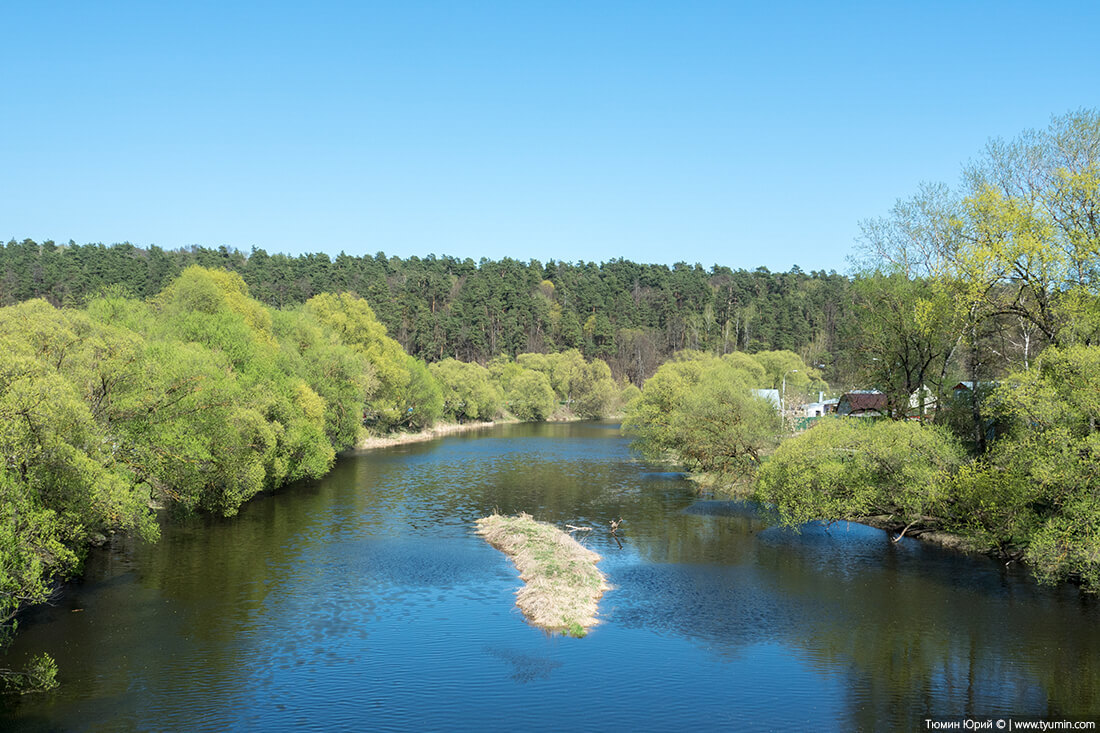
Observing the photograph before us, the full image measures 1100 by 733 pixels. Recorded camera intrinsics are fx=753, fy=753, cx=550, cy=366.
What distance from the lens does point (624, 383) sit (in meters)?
154

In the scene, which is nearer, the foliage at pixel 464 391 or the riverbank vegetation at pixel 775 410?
the riverbank vegetation at pixel 775 410

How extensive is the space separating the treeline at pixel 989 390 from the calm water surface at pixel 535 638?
2.64m

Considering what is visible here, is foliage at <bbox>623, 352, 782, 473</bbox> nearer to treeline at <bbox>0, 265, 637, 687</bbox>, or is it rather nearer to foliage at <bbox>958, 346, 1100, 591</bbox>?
foliage at <bbox>958, 346, 1100, 591</bbox>

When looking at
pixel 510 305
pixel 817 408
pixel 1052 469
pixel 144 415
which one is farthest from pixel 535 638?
pixel 510 305

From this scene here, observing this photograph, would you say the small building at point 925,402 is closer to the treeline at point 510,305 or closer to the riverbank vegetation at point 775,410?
the riverbank vegetation at point 775,410

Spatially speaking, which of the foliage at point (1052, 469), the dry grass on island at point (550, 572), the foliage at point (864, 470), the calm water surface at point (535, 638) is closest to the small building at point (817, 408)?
the calm water surface at point (535, 638)

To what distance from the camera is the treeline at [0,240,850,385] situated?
144 m

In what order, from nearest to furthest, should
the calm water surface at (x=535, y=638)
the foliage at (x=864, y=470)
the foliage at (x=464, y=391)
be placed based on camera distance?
the calm water surface at (x=535, y=638)
the foliage at (x=864, y=470)
the foliage at (x=464, y=391)

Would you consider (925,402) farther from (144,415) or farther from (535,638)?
(144,415)

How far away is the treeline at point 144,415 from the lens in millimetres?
23781

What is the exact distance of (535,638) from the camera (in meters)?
26.7

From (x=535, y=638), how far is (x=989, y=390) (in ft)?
93.3

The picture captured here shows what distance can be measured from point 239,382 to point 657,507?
28569 millimetres

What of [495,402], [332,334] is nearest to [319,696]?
[332,334]
